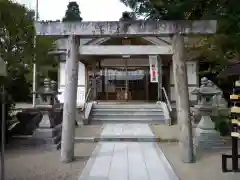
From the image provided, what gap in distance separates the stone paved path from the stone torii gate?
794 mm

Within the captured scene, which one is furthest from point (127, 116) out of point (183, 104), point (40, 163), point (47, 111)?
point (40, 163)

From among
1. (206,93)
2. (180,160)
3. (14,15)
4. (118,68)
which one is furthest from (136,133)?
(118,68)

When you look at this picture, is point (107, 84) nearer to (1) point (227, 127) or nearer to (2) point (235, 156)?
→ (1) point (227, 127)

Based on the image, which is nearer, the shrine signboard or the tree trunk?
the tree trunk

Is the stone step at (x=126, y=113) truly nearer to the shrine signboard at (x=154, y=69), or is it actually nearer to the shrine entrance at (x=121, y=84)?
the shrine signboard at (x=154, y=69)

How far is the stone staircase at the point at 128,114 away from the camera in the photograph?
16.5m

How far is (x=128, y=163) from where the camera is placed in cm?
797

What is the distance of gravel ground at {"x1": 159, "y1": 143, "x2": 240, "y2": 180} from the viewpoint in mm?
6768

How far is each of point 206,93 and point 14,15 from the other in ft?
23.1

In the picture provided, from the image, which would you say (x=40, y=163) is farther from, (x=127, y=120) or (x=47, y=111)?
(x=127, y=120)

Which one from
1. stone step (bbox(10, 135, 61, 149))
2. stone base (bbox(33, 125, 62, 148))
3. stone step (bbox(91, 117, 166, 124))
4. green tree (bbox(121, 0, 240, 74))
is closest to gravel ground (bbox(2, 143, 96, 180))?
stone step (bbox(10, 135, 61, 149))

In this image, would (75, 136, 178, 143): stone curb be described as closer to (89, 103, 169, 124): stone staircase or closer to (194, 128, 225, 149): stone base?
(194, 128, 225, 149): stone base

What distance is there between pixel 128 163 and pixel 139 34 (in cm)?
321

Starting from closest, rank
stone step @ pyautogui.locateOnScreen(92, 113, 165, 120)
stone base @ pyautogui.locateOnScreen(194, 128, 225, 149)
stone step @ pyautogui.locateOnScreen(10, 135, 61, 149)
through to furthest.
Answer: stone base @ pyautogui.locateOnScreen(194, 128, 225, 149)
stone step @ pyautogui.locateOnScreen(10, 135, 61, 149)
stone step @ pyautogui.locateOnScreen(92, 113, 165, 120)
